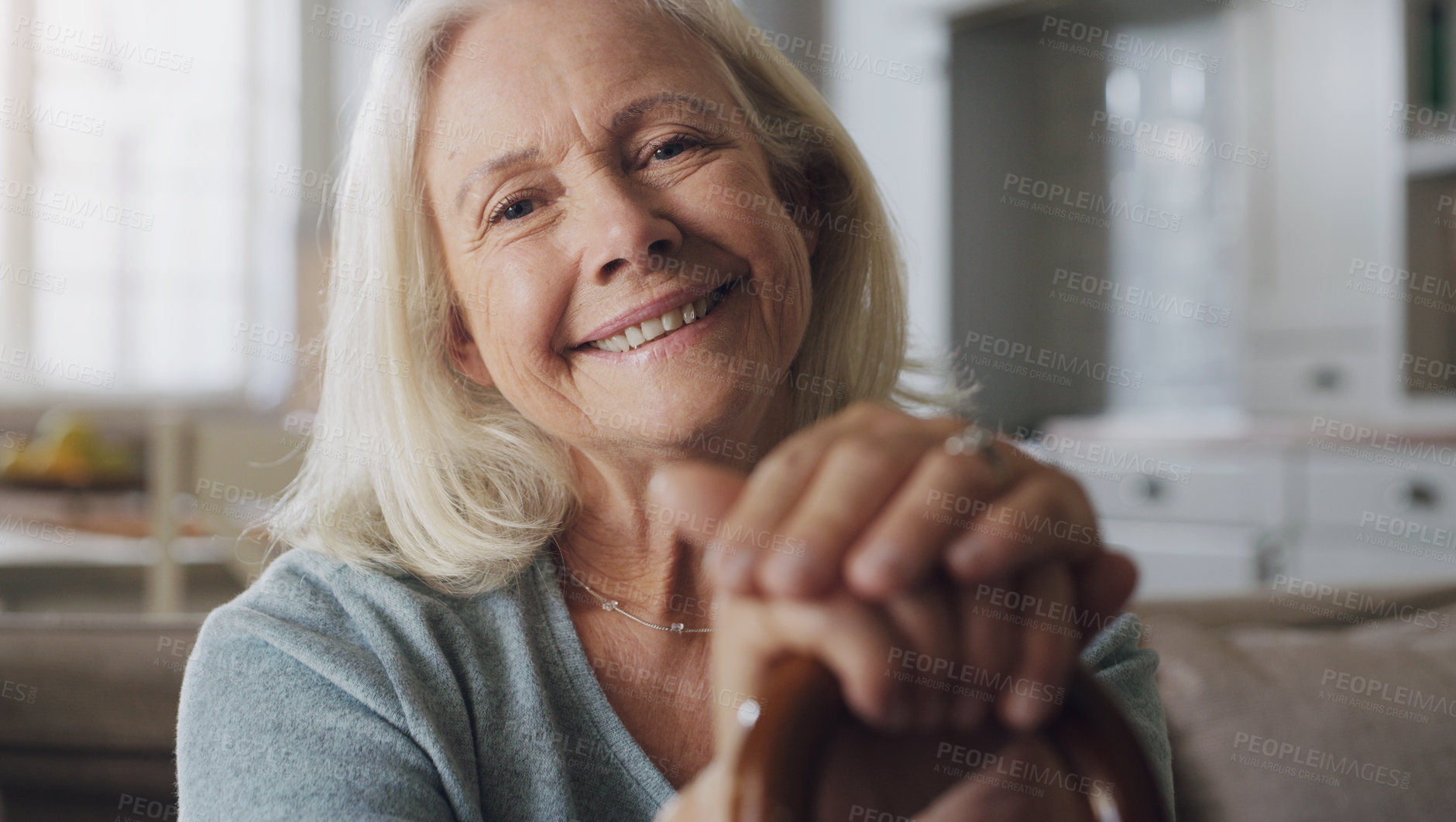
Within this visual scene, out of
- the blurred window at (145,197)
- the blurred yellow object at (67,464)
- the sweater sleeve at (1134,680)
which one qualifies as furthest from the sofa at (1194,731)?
the blurred window at (145,197)

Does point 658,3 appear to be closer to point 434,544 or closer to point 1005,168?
point 434,544

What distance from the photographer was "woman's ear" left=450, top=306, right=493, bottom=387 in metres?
1.08

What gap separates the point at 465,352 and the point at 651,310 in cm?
27

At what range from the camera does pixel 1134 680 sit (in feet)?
3.11

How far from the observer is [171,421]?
9.96 ft

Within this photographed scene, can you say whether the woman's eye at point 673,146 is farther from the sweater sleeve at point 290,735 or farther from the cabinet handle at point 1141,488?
the cabinet handle at point 1141,488

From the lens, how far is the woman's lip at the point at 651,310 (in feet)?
2.94

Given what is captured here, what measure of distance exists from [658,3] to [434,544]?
0.50 metres

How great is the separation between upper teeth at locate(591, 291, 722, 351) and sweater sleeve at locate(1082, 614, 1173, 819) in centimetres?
40

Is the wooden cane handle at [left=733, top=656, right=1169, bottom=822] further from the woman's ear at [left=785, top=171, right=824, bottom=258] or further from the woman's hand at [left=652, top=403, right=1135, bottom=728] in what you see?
the woman's ear at [left=785, top=171, right=824, bottom=258]

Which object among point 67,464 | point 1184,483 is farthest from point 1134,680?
point 67,464

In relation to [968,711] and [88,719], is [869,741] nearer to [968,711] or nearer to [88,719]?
[968,711]

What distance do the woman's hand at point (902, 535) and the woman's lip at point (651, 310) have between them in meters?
0.50

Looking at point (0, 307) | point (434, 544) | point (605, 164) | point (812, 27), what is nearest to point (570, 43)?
point (605, 164)
